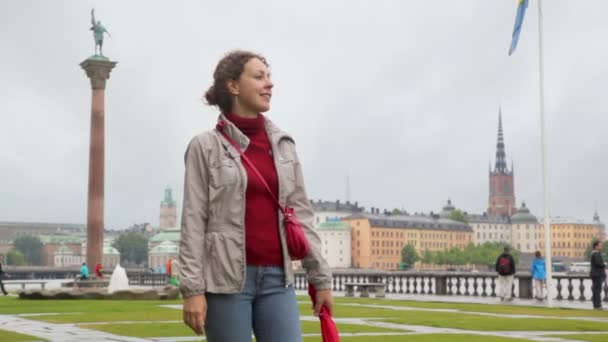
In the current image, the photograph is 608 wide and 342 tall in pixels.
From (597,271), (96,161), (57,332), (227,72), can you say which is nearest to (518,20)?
(597,271)

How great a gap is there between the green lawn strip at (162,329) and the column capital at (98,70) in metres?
26.7

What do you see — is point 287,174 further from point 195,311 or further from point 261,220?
point 195,311

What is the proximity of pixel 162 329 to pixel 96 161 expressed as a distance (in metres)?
26.8

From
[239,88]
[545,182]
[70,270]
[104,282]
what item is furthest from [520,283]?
[70,270]

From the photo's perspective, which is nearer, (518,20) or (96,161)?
(518,20)

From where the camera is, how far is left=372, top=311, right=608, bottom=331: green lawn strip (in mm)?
17828

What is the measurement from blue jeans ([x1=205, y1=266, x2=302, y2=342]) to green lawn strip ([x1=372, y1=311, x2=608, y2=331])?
1316 centimetres

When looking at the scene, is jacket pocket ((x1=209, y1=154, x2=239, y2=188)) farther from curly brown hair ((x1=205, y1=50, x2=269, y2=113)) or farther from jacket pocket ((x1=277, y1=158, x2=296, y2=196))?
curly brown hair ((x1=205, y1=50, x2=269, y2=113))

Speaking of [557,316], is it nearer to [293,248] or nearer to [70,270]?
[293,248]

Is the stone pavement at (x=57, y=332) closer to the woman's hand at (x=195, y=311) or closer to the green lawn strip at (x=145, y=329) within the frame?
the green lawn strip at (x=145, y=329)

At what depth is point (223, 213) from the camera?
485cm

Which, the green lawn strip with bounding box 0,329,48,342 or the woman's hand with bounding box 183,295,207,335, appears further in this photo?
the green lawn strip with bounding box 0,329,48,342

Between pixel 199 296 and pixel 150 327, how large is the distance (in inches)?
519

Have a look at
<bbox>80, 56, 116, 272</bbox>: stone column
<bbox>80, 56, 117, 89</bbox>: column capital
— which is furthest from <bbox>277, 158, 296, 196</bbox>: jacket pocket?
<bbox>80, 56, 117, 89</bbox>: column capital
